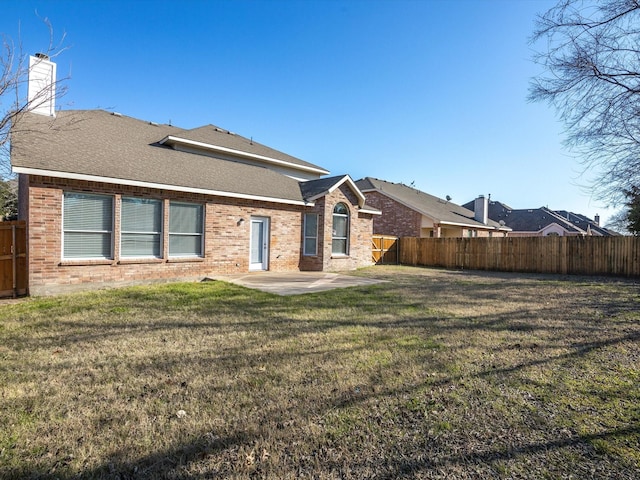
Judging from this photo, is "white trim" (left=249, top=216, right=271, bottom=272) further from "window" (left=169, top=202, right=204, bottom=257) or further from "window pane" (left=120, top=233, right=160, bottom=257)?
"window pane" (left=120, top=233, right=160, bottom=257)

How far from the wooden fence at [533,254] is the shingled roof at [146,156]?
992 centimetres

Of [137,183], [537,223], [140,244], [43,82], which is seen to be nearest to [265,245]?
[140,244]

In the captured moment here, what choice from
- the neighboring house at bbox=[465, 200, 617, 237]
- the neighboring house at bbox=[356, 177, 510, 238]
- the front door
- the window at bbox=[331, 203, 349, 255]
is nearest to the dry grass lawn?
the front door

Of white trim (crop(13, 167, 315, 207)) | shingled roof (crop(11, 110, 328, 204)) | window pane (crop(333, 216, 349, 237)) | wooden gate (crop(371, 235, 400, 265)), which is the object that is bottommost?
wooden gate (crop(371, 235, 400, 265))

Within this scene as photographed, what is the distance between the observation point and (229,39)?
1288 cm

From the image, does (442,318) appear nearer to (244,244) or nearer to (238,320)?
(238,320)

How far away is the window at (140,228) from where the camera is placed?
32.4 feet

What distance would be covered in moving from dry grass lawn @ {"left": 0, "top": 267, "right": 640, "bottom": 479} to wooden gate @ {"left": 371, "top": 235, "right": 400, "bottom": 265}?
47.4 feet

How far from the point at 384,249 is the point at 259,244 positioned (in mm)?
10745

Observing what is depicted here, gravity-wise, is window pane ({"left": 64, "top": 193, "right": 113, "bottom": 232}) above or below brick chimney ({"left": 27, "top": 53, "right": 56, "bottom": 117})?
below

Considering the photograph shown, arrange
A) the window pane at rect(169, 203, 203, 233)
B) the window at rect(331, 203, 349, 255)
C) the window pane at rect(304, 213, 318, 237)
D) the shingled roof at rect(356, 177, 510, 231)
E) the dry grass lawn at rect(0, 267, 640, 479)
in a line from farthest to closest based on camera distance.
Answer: the shingled roof at rect(356, 177, 510, 231) → the window at rect(331, 203, 349, 255) → the window pane at rect(304, 213, 318, 237) → the window pane at rect(169, 203, 203, 233) → the dry grass lawn at rect(0, 267, 640, 479)

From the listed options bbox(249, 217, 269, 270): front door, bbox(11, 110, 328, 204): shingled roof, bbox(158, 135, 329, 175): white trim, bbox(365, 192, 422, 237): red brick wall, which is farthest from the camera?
bbox(365, 192, 422, 237): red brick wall

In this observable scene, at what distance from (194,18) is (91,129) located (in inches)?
209

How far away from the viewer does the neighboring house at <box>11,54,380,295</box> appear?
8.65 m
